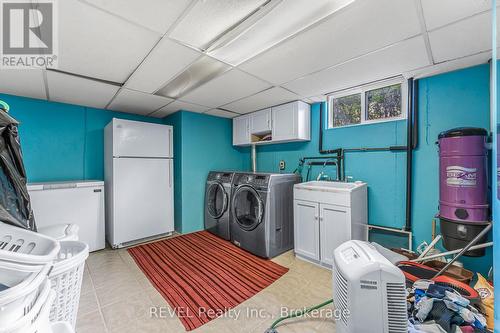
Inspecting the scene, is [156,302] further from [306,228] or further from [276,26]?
[276,26]

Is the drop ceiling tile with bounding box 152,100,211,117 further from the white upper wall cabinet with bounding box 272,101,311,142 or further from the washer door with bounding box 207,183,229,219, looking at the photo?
the washer door with bounding box 207,183,229,219

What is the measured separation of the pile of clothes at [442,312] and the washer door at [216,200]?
8.33 ft

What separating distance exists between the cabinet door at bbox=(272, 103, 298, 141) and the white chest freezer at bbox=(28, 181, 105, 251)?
2820 millimetres

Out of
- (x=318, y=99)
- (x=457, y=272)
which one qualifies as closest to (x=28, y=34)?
(x=318, y=99)

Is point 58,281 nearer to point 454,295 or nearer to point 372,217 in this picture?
point 454,295

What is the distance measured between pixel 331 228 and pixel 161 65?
258 cm

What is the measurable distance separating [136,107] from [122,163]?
1023 millimetres

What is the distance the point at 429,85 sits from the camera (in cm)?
229

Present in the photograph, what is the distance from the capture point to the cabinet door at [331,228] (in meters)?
2.30

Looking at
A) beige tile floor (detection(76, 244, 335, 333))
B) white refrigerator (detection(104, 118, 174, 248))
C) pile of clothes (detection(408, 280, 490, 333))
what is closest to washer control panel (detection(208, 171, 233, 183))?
white refrigerator (detection(104, 118, 174, 248))

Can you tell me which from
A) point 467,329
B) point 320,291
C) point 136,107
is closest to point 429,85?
point 467,329

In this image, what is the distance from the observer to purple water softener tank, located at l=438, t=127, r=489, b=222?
5.60ft

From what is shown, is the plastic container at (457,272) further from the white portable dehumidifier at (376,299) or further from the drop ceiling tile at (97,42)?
the drop ceiling tile at (97,42)

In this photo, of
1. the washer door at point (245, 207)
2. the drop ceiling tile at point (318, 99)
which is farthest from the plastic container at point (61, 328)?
the drop ceiling tile at point (318, 99)
